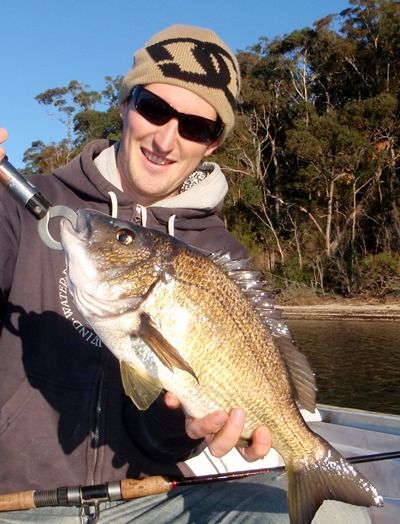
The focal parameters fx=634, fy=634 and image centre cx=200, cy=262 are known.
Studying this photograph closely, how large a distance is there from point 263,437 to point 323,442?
0.95ft

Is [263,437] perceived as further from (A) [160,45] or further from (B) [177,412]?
(A) [160,45]

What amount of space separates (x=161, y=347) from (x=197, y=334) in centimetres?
18

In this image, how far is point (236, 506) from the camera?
269 cm

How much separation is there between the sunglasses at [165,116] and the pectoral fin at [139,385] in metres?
1.36

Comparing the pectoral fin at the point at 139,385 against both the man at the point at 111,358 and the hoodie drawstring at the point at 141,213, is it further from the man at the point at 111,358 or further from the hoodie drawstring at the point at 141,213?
the hoodie drawstring at the point at 141,213

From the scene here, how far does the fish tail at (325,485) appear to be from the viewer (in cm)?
241

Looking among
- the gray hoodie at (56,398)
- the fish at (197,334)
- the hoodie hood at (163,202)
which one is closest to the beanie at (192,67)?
the hoodie hood at (163,202)

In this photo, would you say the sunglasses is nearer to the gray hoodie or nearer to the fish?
the gray hoodie

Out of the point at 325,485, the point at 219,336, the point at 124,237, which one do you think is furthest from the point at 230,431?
the point at 124,237

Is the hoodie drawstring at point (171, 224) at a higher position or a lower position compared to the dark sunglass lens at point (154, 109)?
lower

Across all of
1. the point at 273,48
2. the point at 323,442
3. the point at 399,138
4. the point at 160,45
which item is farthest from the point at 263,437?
the point at 273,48

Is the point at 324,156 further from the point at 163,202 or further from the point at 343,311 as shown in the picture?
the point at 163,202

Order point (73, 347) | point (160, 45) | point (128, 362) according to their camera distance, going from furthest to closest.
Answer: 1. point (160, 45)
2. point (73, 347)
3. point (128, 362)

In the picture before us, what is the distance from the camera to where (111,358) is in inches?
112
